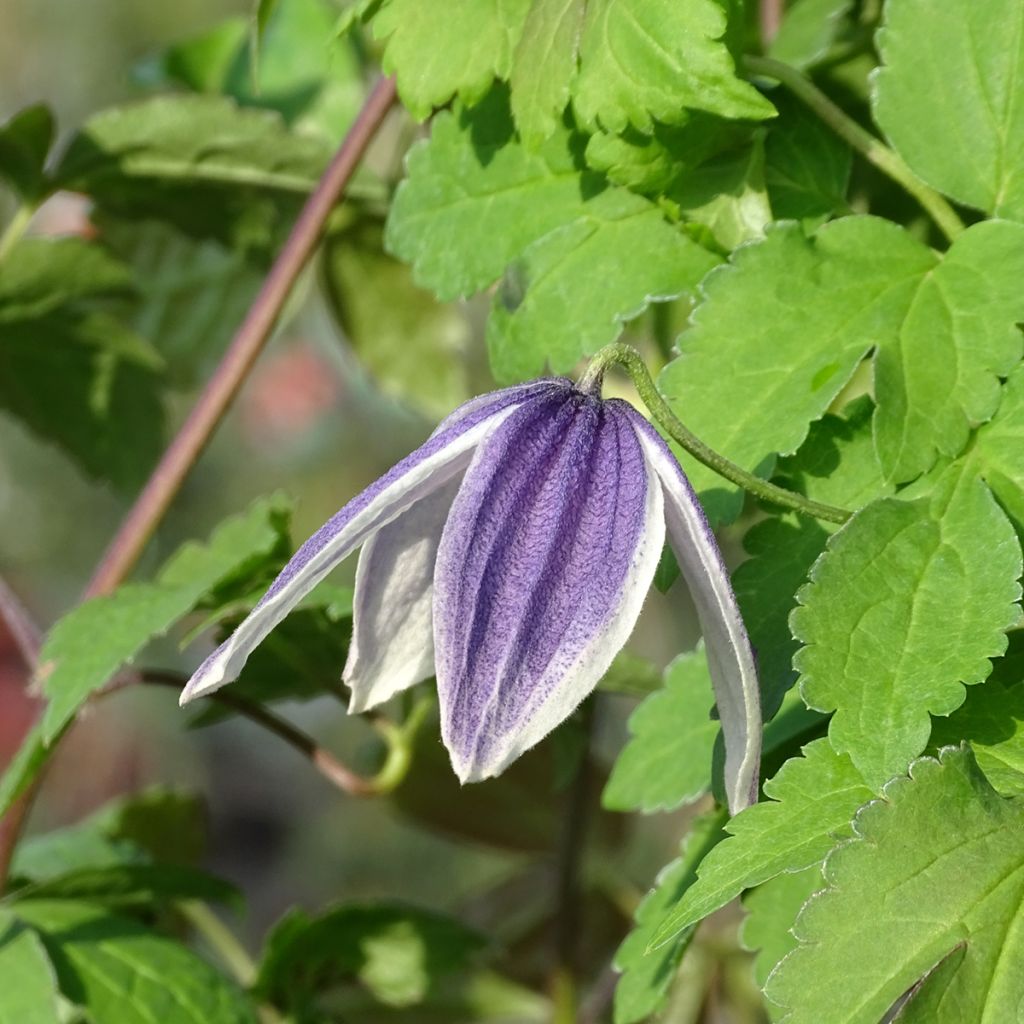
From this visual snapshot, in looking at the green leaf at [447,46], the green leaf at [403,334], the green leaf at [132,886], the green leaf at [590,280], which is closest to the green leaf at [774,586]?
the green leaf at [590,280]

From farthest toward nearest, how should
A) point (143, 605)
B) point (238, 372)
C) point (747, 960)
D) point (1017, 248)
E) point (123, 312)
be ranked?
point (123, 312), point (747, 960), point (238, 372), point (143, 605), point (1017, 248)

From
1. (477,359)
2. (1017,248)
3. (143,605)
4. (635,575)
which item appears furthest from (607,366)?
(477,359)

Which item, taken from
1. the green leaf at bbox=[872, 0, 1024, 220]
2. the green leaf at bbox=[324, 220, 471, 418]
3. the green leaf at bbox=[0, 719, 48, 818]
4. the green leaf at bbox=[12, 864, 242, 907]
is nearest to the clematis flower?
the green leaf at bbox=[872, 0, 1024, 220]

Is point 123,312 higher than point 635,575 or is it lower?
lower

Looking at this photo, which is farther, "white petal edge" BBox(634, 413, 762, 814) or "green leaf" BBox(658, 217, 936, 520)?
"green leaf" BBox(658, 217, 936, 520)

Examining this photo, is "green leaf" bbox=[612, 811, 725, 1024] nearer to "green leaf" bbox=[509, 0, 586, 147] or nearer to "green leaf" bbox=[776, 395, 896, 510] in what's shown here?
"green leaf" bbox=[776, 395, 896, 510]

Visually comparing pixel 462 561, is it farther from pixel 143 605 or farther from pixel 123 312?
pixel 123 312

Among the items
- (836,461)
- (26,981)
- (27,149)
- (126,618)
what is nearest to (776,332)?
(836,461)
